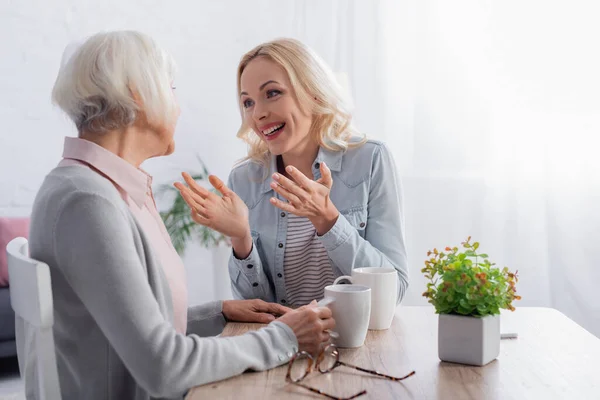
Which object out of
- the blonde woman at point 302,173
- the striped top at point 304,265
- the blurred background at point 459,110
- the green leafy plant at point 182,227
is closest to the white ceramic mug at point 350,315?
the blonde woman at point 302,173

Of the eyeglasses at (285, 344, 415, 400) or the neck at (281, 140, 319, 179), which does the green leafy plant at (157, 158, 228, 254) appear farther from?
the eyeglasses at (285, 344, 415, 400)

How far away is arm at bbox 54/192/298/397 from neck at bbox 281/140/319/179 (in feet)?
3.34

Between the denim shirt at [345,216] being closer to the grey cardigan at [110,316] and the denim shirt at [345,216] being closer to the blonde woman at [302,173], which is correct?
the blonde woman at [302,173]

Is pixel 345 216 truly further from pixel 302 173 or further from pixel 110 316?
pixel 110 316

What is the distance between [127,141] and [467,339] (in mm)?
717

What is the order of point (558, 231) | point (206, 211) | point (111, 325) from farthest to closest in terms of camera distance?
point (558, 231), point (206, 211), point (111, 325)

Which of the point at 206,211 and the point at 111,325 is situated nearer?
the point at 111,325

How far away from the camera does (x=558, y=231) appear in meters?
3.97

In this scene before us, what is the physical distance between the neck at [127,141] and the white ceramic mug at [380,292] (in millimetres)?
464

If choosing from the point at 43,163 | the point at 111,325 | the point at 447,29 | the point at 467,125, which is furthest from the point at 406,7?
the point at 111,325

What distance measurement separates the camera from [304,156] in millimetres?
2051

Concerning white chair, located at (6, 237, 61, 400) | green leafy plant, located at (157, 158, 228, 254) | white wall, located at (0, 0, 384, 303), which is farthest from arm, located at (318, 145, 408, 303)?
white wall, located at (0, 0, 384, 303)

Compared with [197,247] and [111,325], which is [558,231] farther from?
[111,325]

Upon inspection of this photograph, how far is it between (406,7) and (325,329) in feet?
10.6
